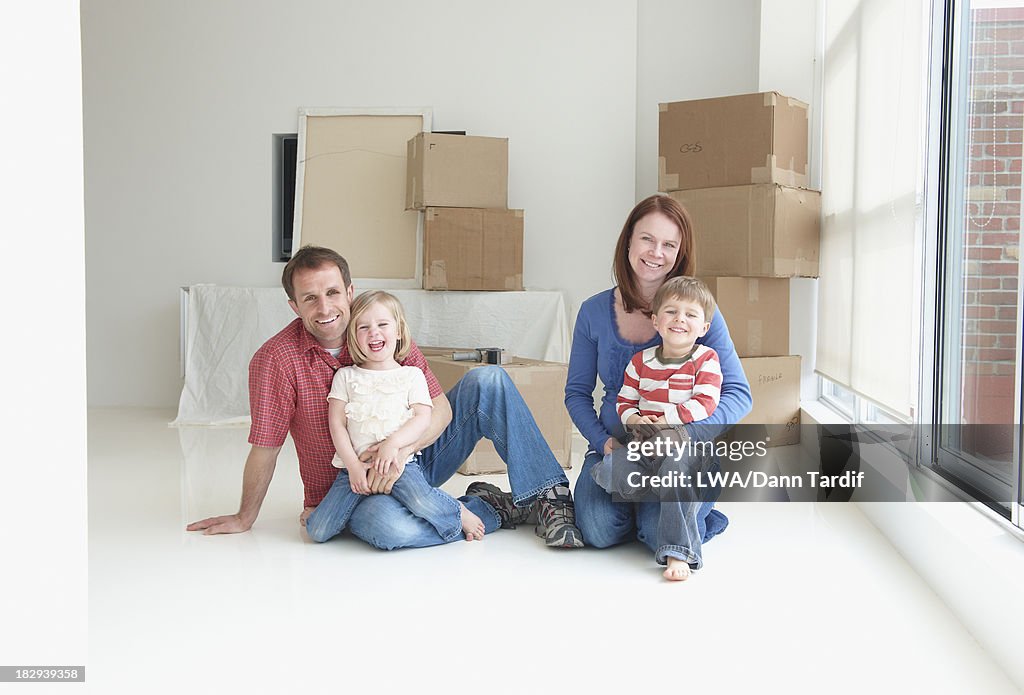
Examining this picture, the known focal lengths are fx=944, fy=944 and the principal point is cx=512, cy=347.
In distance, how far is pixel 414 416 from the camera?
2.44 meters

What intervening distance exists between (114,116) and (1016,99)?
15.9 feet

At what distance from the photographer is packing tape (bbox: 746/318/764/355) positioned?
3961 mm

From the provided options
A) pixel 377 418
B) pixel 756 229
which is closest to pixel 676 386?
pixel 377 418

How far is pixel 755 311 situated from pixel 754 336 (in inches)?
4.2

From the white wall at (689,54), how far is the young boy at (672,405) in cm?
284

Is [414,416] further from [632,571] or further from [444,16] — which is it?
[444,16]

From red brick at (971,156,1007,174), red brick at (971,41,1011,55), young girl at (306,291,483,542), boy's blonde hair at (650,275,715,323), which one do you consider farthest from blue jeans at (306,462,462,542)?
red brick at (971,41,1011,55)

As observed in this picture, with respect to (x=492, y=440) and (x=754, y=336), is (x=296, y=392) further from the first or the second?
(x=754, y=336)

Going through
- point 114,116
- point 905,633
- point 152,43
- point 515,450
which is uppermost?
point 152,43

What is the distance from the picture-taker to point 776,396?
12.9 feet

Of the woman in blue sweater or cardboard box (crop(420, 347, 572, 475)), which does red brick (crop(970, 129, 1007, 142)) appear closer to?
the woman in blue sweater

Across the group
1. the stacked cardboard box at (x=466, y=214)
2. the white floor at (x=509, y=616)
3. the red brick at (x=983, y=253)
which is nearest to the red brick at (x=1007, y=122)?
the red brick at (x=983, y=253)

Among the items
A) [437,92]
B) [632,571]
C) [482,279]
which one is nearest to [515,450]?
[632,571]

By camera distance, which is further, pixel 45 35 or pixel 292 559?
pixel 292 559
